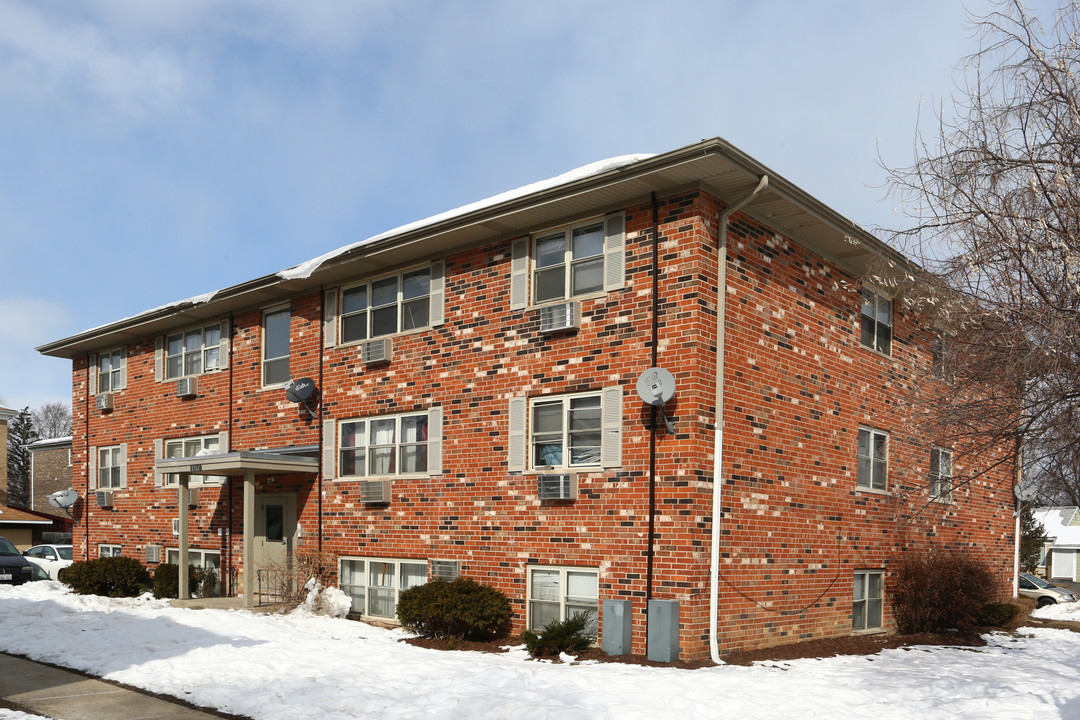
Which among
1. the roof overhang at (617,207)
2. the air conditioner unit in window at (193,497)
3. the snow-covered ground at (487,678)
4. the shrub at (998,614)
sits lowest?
the shrub at (998,614)

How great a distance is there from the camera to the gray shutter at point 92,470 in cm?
2492

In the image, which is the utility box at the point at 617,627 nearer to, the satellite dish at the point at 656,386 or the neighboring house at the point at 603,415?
the neighboring house at the point at 603,415

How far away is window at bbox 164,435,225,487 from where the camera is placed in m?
21.0

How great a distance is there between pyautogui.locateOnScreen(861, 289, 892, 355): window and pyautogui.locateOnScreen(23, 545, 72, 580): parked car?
2277 cm

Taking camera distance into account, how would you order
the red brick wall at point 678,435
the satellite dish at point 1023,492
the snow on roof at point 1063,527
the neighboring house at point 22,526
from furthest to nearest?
the snow on roof at point 1063,527 → the neighboring house at point 22,526 → the satellite dish at point 1023,492 → the red brick wall at point 678,435

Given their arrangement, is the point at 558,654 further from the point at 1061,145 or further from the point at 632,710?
the point at 1061,145

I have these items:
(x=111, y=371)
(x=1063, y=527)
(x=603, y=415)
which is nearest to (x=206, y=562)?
(x=111, y=371)

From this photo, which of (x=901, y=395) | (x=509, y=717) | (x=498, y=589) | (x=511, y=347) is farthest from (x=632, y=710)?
(x=901, y=395)

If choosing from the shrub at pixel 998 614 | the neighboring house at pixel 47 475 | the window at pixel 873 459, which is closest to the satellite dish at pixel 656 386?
the window at pixel 873 459

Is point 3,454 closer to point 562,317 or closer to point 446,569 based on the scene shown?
point 446,569

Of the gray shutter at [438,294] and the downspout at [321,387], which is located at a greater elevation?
the gray shutter at [438,294]

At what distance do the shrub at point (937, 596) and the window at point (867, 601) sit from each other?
455 millimetres

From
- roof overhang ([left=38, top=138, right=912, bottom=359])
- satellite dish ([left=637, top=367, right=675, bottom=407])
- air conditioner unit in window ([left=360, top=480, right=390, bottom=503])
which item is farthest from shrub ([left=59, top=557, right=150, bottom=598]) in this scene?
satellite dish ([left=637, top=367, right=675, bottom=407])

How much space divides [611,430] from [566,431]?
2.82ft
